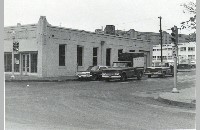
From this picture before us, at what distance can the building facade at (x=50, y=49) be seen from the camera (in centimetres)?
3006

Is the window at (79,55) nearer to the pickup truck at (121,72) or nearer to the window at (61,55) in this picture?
the window at (61,55)

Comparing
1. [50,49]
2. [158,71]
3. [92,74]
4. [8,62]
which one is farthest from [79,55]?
[158,71]

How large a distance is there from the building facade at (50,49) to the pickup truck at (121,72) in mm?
6314

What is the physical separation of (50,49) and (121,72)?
25.4ft

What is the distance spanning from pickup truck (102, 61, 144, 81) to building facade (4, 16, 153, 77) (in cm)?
631

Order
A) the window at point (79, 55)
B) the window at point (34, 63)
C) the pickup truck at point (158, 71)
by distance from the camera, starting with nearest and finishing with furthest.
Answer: the window at point (34, 63)
the pickup truck at point (158, 71)
the window at point (79, 55)

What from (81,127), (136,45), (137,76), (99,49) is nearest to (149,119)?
(81,127)

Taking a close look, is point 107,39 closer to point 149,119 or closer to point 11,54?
point 11,54

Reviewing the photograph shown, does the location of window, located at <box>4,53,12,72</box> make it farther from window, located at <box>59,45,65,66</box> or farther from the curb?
the curb

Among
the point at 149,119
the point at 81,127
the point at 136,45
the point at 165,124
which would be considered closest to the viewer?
the point at 81,127

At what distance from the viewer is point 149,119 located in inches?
354

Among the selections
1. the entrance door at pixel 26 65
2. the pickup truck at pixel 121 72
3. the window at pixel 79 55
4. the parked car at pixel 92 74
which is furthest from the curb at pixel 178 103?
the window at pixel 79 55

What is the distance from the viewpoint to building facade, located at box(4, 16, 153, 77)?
3006 cm

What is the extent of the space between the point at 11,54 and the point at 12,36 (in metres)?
1.92
